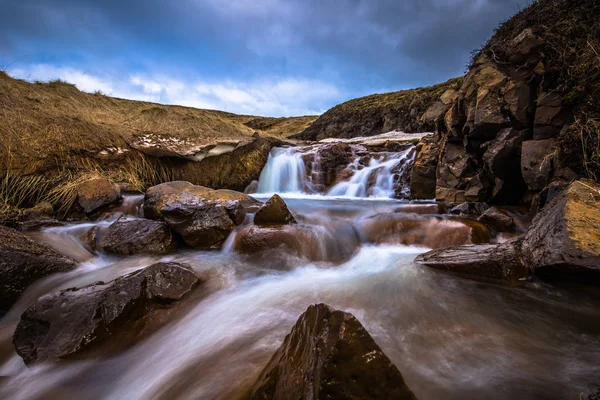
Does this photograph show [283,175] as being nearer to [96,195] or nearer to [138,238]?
[96,195]

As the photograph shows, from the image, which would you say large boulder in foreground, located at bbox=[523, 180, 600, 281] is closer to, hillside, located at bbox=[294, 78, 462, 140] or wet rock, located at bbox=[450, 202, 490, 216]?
wet rock, located at bbox=[450, 202, 490, 216]

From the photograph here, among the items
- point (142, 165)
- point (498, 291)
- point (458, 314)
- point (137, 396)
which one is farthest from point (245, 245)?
point (142, 165)

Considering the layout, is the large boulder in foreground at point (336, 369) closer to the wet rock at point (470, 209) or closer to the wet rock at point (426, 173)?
the wet rock at point (470, 209)

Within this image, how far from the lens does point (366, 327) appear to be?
2.45 meters

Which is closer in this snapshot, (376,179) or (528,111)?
(528,111)

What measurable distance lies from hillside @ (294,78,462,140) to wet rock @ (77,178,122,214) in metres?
14.3

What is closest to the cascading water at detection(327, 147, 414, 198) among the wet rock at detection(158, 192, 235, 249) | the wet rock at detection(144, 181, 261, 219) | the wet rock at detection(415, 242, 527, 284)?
the wet rock at detection(144, 181, 261, 219)

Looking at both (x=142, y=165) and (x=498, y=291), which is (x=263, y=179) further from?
(x=498, y=291)

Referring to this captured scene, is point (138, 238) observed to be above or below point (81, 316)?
above

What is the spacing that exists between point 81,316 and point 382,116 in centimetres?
2310

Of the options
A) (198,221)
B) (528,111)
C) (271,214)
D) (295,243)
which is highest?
(528,111)

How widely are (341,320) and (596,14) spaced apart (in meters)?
7.31

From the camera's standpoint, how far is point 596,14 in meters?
4.55

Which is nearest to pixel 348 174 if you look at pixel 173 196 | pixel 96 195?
pixel 173 196
